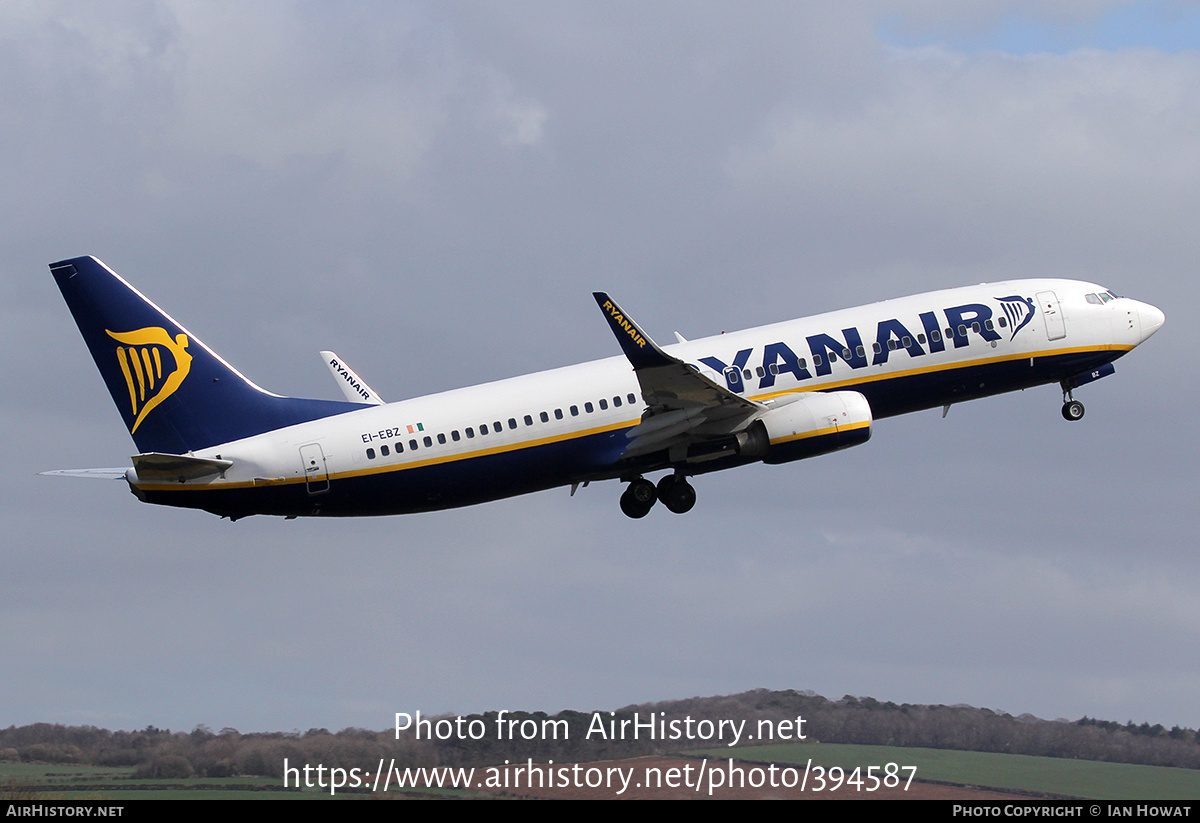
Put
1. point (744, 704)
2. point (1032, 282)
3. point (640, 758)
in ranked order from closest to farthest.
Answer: point (640, 758)
point (744, 704)
point (1032, 282)

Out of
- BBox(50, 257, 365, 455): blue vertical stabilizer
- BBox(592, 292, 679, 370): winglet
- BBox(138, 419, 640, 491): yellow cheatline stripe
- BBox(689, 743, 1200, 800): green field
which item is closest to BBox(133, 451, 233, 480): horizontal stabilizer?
BBox(138, 419, 640, 491): yellow cheatline stripe

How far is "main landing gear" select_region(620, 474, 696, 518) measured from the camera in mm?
58250

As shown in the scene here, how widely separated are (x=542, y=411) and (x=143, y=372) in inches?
532

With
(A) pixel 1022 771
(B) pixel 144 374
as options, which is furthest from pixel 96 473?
(A) pixel 1022 771

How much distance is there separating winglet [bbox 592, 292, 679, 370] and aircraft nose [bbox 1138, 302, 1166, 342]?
872 inches

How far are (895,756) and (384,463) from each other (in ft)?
74.7

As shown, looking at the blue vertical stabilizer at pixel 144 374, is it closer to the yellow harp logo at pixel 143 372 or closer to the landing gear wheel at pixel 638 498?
the yellow harp logo at pixel 143 372

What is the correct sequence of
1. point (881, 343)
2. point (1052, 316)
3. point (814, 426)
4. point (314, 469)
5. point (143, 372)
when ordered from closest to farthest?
point (314, 469), point (143, 372), point (814, 426), point (881, 343), point (1052, 316)

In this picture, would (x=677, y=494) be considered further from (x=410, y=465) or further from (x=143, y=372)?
(x=143, y=372)

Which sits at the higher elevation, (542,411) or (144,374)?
(144,374)

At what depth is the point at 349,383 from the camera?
65.5 m
